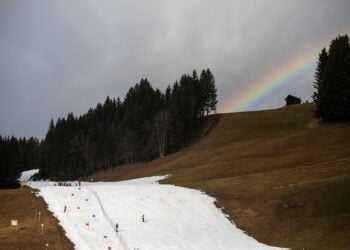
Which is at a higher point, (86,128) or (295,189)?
(86,128)

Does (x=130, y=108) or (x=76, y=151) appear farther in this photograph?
(x=130, y=108)

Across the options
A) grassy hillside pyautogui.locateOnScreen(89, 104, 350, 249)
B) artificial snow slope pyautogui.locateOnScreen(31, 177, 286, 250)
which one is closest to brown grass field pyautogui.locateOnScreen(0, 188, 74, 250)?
artificial snow slope pyautogui.locateOnScreen(31, 177, 286, 250)

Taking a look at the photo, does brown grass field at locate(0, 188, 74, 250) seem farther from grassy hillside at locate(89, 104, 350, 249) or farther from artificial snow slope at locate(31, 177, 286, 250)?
grassy hillside at locate(89, 104, 350, 249)

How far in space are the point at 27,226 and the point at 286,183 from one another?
101ft

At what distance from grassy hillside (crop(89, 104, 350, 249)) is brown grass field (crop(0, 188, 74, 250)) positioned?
18110mm

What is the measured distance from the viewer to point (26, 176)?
165000 millimetres

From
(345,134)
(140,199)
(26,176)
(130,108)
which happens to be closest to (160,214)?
(140,199)

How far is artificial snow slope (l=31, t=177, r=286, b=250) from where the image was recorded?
3575 centimetres

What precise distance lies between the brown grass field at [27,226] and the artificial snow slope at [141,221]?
1.00 meters

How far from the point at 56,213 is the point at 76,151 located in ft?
340

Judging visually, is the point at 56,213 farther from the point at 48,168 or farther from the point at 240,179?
the point at 48,168

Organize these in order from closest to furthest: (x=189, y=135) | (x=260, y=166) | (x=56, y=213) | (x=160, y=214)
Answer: (x=56, y=213) < (x=160, y=214) < (x=260, y=166) < (x=189, y=135)

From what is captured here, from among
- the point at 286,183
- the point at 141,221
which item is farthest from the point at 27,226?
the point at 286,183

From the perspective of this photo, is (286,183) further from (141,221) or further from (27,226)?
(27,226)
